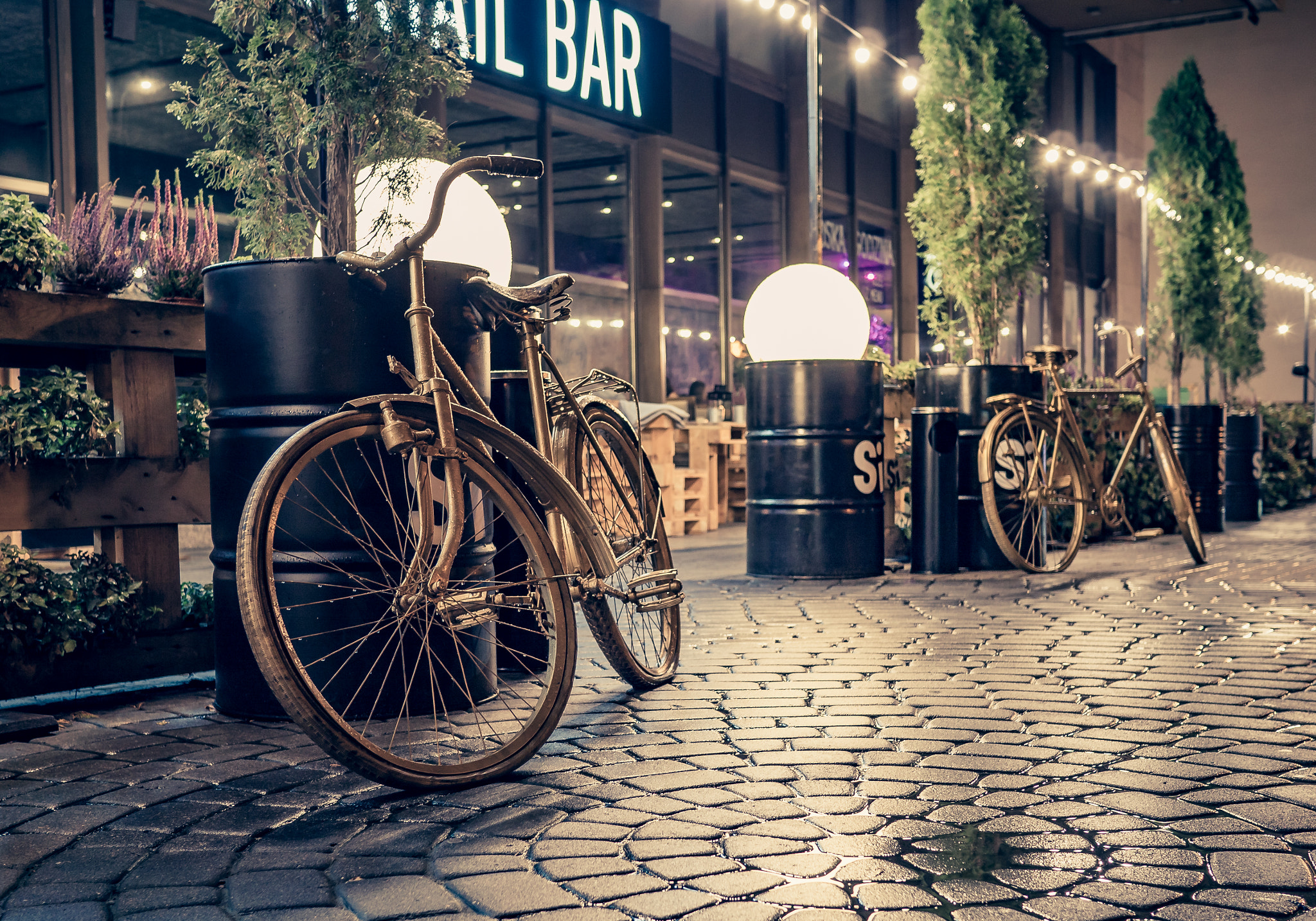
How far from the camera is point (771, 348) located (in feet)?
27.5

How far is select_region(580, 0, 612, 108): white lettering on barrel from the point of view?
13562 mm

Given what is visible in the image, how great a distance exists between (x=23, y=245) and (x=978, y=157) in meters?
9.36

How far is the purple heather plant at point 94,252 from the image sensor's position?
432 centimetres

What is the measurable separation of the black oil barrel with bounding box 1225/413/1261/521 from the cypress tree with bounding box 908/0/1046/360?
4.01 meters

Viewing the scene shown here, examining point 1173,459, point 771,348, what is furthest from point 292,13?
point 1173,459

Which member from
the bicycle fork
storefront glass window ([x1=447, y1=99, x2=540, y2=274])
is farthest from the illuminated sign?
the bicycle fork

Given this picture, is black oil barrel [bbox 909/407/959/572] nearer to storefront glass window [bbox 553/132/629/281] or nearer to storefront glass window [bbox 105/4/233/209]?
storefront glass window [bbox 105/4/233/209]

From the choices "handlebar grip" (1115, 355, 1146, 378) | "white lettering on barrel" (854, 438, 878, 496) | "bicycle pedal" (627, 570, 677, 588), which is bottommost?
"bicycle pedal" (627, 570, 677, 588)

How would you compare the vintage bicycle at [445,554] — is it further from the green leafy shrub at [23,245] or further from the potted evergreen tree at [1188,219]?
the potted evergreen tree at [1188,219]

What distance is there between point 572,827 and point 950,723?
1486 millimetres

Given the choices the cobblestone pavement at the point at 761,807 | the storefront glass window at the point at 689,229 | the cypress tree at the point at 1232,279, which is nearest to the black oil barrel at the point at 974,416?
the cobblestone pavement at the point at 761,807

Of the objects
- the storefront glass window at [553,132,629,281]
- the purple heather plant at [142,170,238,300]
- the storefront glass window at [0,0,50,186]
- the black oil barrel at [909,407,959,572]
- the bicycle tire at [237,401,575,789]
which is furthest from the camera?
the storefront glass window at [553,132,629,281]

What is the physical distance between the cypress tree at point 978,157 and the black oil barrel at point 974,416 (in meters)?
3.41

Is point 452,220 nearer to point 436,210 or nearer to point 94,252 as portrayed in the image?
point 94,252
